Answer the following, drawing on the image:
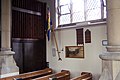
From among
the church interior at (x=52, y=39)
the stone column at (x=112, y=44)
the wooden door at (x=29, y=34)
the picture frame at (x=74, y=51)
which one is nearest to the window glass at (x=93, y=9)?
the church interior at (x=52, y=39)

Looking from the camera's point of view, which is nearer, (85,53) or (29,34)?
(85,53)

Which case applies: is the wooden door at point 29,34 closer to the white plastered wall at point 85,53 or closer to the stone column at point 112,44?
the white plastered wall at point 85,53

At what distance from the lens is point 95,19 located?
4.91 metres

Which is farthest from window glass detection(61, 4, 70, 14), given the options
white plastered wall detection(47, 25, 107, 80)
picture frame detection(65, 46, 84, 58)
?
picture frame detection(65, 46, 84, 58)

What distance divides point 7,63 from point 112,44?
3.33 metres

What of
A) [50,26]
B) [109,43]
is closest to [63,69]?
[50,26]

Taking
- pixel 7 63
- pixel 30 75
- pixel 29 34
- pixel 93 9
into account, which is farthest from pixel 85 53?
pixel 7 63

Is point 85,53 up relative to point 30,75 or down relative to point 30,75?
up

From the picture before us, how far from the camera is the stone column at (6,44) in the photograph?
186 inches

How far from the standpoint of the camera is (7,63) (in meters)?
4.81

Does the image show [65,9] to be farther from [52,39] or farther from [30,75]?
[30,75]

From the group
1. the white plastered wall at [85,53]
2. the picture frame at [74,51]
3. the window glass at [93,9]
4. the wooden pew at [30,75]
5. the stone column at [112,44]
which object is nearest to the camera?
the stone column at [112,44]

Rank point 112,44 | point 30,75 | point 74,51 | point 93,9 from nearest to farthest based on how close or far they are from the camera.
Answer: point 112,44, point 30,75, point 93,9, point 74,51

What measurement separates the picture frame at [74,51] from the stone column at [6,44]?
1.61 metres
